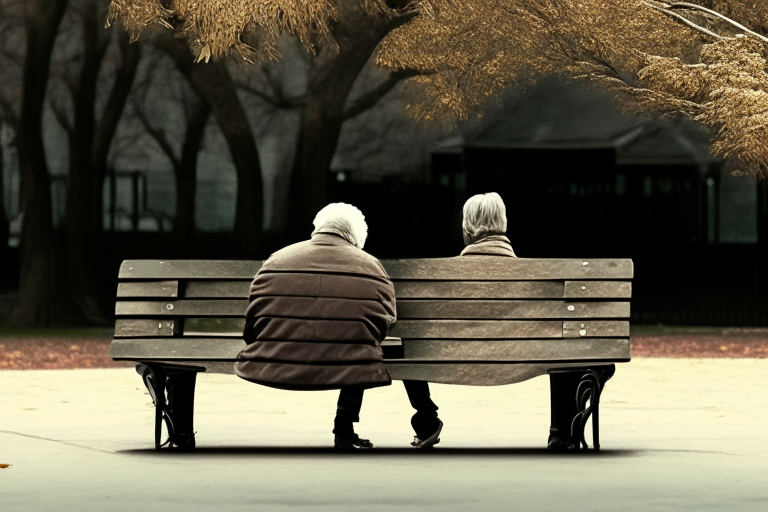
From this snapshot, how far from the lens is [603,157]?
2556 centimetres

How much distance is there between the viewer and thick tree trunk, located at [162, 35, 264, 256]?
22.1m

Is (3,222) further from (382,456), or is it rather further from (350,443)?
(382,456)

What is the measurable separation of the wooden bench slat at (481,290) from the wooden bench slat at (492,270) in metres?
0.03

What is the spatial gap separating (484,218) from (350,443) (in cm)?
142

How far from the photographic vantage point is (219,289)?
886cm

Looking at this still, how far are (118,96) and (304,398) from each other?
46.9ft

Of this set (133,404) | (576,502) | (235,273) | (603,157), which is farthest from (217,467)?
(603,157)

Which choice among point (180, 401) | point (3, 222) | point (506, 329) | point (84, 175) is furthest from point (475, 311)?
point (3, 222)

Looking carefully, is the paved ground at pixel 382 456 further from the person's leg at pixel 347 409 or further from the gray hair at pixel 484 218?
the gray hair at pixel 484 218

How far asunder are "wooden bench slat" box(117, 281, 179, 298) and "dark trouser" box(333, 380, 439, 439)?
1.05 m

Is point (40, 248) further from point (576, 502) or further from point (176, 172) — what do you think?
point (576, 502)

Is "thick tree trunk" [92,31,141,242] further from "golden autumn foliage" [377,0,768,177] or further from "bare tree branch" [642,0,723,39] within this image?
"bare tree branch" [642,0,723,39]

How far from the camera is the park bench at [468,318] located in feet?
28.5

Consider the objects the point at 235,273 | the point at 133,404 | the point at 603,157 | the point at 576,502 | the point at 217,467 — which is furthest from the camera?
the point at 603,157
